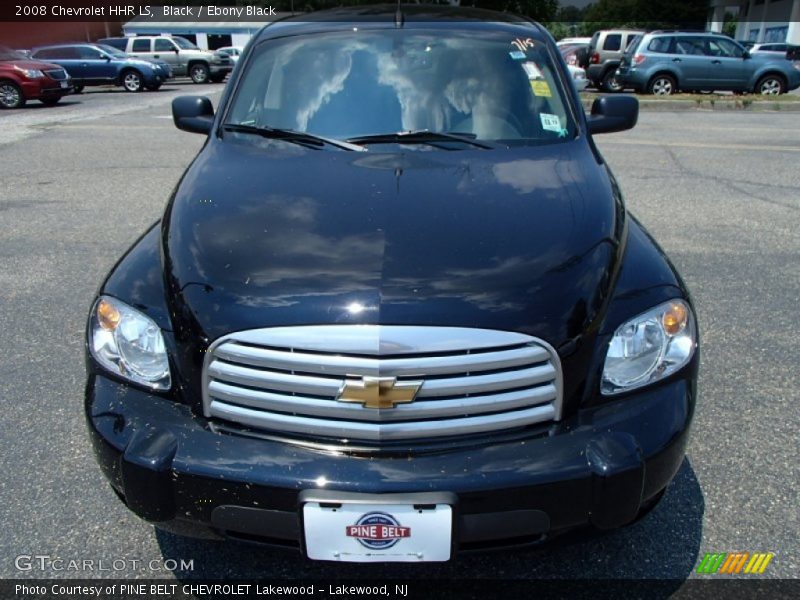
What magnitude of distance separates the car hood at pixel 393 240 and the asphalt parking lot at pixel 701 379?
0.73 metres

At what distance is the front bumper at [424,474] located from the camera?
1.77m

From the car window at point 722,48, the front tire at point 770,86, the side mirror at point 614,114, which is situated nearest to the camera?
the side mirror at point 614,114

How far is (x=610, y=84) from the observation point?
65.6 ft

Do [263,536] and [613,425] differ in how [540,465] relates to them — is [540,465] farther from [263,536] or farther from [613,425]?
[263,536]

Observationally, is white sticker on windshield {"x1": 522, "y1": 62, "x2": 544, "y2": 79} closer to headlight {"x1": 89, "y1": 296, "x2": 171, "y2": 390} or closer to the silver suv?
headlight {"x1": 89, "y1": 296, "x2": 171, "y2": 390}

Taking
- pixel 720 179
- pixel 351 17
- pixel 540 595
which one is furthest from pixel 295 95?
pixel 720 179

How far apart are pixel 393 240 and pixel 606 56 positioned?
21.5 metres

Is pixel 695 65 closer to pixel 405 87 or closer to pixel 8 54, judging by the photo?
pixel 405 87

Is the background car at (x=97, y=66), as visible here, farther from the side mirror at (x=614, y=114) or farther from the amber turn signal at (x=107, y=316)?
the amber turn signal at (x=107, y=316)

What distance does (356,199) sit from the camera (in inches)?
92.4

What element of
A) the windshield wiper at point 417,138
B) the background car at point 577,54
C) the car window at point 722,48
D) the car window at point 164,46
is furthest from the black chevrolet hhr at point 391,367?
the car window at point 164,46

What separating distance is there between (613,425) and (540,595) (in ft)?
2.12

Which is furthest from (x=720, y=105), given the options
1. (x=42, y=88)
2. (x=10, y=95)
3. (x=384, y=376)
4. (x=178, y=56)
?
(x=178, y=56)

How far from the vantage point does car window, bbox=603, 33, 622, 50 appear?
21.4 meters
